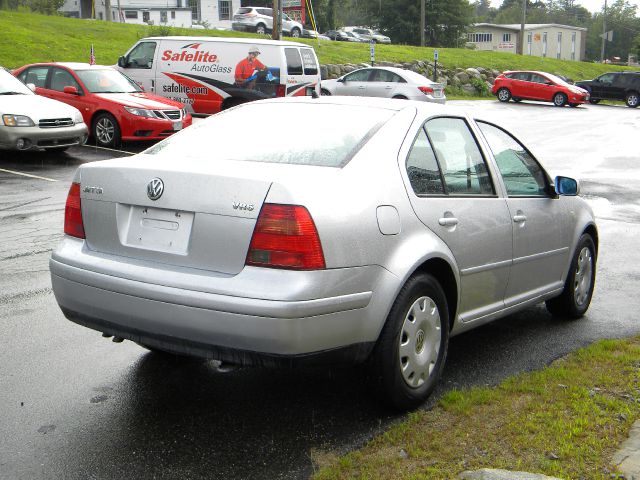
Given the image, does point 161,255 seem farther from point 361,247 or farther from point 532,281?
point 532,281

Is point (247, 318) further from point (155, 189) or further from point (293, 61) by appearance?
point (293, 61)

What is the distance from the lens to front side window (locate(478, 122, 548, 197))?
18.2ft

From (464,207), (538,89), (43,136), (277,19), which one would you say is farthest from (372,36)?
(464,207)

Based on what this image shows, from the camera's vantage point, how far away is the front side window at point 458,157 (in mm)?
4957

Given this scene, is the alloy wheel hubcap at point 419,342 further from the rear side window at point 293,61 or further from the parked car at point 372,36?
the parked car at point 372,36

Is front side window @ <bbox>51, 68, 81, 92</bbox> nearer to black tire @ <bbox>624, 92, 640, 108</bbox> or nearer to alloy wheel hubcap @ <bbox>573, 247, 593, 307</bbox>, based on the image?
alloy wheel hubcap @ <bbox>573, 247, 593, 307</bbox>

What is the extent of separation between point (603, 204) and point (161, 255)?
33.4ft

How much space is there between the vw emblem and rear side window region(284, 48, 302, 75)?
17.4 m

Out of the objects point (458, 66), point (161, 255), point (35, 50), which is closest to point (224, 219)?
point (161, 255)

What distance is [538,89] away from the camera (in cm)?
4200

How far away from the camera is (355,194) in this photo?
4.14 m

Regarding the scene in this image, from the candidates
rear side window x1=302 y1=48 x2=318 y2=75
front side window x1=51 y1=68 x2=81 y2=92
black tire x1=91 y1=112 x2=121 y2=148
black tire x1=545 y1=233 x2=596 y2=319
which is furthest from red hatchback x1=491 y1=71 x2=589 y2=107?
black tire x1=545 y1=233 x2=596 y2=319

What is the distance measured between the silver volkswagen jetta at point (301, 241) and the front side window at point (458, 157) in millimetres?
11

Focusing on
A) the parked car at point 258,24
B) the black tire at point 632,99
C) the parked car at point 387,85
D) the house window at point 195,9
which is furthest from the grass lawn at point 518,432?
the house window at point 195,9
